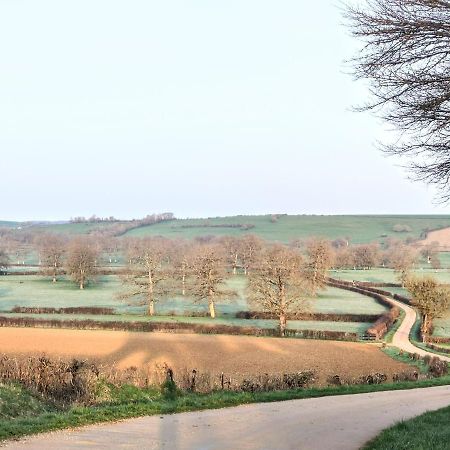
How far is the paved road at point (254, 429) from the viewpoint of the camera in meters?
10.7

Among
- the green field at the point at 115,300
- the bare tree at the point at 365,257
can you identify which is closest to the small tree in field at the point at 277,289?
the green field at the point at 115,300

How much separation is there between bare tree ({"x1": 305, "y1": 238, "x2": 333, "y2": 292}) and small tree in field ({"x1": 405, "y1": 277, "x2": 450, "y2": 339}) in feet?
72.7

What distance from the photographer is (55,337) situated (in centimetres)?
4209

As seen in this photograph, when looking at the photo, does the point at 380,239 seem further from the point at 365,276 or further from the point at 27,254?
the point at 27,254

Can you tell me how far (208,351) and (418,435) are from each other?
27.7 m

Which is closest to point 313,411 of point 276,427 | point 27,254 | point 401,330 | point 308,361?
point 276,427

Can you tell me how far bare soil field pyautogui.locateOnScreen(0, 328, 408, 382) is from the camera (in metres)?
31.2

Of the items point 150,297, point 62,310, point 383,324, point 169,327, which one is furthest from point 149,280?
point 383,324

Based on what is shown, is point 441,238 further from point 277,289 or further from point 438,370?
point 438,370

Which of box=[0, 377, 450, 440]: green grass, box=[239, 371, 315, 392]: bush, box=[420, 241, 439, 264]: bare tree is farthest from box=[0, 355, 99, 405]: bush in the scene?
box=[420, 241, 439, 264]: bare tree

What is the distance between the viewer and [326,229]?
18462 cm

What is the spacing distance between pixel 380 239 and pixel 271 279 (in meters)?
120

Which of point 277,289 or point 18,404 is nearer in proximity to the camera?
point 18,404

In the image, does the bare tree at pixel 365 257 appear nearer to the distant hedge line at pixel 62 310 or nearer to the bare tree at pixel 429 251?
the bare tree at pixel 429 251
